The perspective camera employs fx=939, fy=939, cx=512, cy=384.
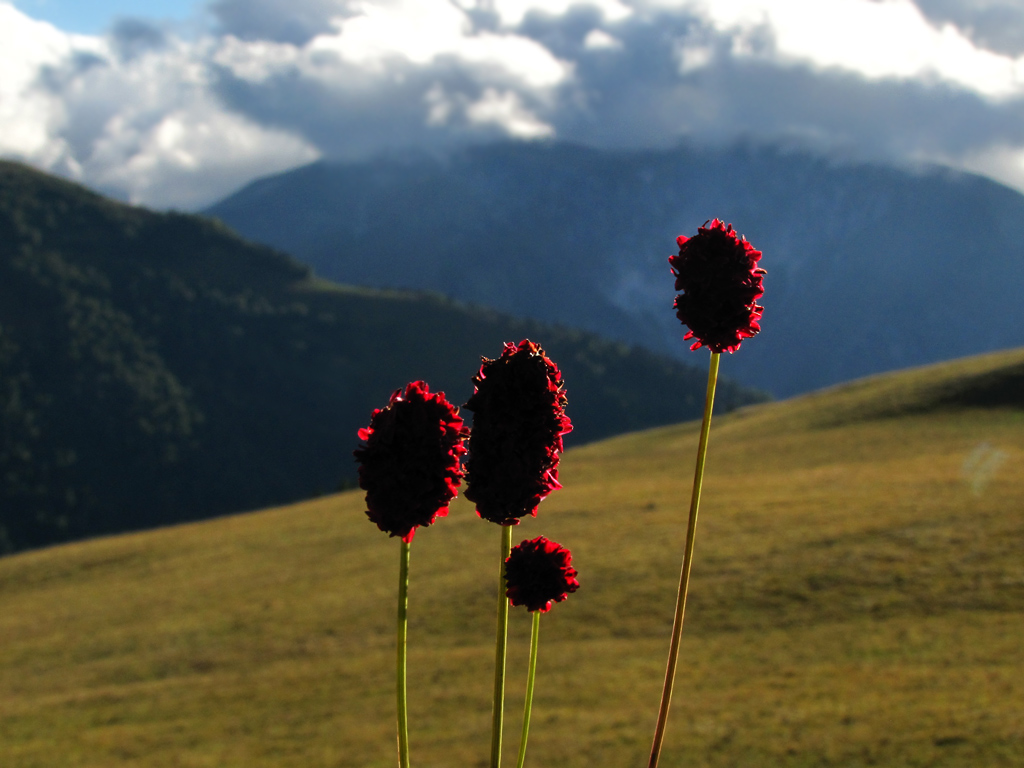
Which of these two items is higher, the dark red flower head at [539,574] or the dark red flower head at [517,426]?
the dark red flower head at [517,426]

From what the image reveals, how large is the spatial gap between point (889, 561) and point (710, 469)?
29.3 m

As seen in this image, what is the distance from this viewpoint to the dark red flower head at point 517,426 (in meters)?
2.05

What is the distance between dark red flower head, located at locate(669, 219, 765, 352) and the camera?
2.16m

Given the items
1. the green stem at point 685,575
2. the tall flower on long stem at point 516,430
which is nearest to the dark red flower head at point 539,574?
the tall flower on long stem at point 516,430

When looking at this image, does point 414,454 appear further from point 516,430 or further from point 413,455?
point 516,430

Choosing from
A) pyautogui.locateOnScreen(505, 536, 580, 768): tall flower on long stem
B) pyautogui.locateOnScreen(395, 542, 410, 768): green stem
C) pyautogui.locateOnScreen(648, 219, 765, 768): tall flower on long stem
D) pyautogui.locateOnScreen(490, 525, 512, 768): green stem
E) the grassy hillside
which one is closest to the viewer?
pyautogui.locateOnScreen(395, 542, 410, 768): green stem

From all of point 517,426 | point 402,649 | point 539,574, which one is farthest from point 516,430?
point 402,649

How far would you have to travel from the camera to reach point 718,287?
7.28ft

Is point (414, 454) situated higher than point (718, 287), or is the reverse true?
point (718, 287)

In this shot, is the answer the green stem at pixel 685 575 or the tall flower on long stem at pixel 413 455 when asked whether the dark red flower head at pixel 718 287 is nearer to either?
the green stem at pixel 685 575

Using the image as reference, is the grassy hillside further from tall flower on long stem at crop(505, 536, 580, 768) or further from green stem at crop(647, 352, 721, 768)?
green stem at crop(647, 352, 721, 768)

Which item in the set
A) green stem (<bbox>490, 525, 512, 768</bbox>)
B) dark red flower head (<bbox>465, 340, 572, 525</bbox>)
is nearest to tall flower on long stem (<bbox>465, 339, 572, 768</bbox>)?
dark red flower head (<bbox>465, 340, 572, 525</bbox>)

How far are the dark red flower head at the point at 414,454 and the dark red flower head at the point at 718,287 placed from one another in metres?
0.60

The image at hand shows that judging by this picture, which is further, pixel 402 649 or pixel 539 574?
pixel 539 574
